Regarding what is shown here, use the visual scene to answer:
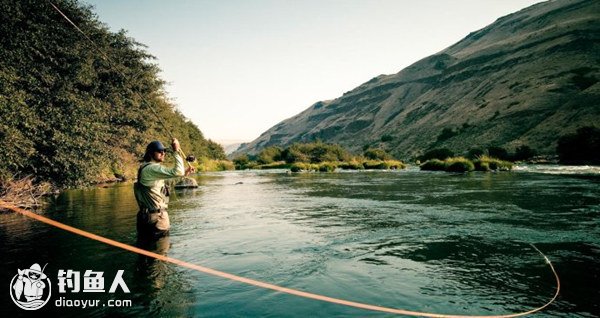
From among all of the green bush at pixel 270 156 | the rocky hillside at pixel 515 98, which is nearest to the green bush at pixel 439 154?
the rocky hillside at pixel 515 98

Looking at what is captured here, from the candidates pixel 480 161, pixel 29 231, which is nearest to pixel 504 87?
pixel 480 161

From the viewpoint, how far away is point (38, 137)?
1861cm

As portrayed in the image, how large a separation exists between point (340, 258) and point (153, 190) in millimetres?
4644

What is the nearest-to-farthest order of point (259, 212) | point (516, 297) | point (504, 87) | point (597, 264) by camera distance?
point (516, 297) < point (597, 264) < point (259, 212) < point (504, 87)

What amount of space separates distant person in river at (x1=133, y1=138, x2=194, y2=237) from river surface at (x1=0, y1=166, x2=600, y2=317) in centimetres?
41

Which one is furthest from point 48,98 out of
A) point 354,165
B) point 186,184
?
point 354,165

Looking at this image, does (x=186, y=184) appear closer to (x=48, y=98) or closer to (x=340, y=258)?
(x=48, y=98)

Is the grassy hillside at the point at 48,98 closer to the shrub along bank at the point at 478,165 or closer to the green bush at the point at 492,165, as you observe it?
the shrub along bank at the point at 478,165

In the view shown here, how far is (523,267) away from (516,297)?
194cm

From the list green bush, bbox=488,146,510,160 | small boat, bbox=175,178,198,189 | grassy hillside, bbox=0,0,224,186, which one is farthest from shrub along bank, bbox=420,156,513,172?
grassy hillside, bbox=0,0,224,186

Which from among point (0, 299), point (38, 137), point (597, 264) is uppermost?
point (38, 137)

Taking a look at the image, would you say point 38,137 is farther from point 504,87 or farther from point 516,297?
point 504,87

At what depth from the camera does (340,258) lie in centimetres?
890

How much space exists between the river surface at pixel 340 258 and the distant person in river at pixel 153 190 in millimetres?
412
